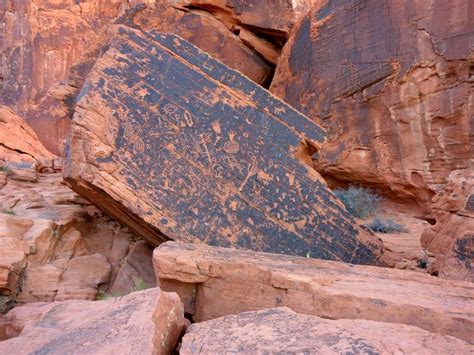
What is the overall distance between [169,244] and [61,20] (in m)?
12.8

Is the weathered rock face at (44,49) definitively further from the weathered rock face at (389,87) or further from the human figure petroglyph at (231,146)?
the human figure petroglyph at (231,146)

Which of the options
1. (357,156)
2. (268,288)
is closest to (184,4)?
(357,156)

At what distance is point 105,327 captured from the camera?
5.71 feet

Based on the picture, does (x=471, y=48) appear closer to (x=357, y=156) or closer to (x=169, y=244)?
(x=357, y=156)

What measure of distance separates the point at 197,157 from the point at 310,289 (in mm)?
1945

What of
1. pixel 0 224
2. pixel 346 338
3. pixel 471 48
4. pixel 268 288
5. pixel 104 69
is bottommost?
pixel 0 224

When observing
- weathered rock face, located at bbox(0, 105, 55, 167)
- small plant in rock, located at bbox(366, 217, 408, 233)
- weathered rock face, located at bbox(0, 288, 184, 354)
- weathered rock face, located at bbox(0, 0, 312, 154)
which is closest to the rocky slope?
weathered rock face, located at bbox(0, 288, 184, 354)

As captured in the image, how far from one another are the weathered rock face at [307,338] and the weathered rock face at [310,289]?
31 centimetres

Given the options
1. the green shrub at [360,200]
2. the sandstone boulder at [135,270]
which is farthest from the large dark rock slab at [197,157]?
the green shrub at [360,200]

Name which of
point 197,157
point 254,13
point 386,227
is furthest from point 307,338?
point 254,13

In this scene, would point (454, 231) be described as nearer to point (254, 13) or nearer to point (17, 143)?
point (254, 13)

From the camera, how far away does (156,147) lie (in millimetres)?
3834

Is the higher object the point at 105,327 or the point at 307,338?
the point at 307,338

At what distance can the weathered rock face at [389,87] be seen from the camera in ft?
19.5
